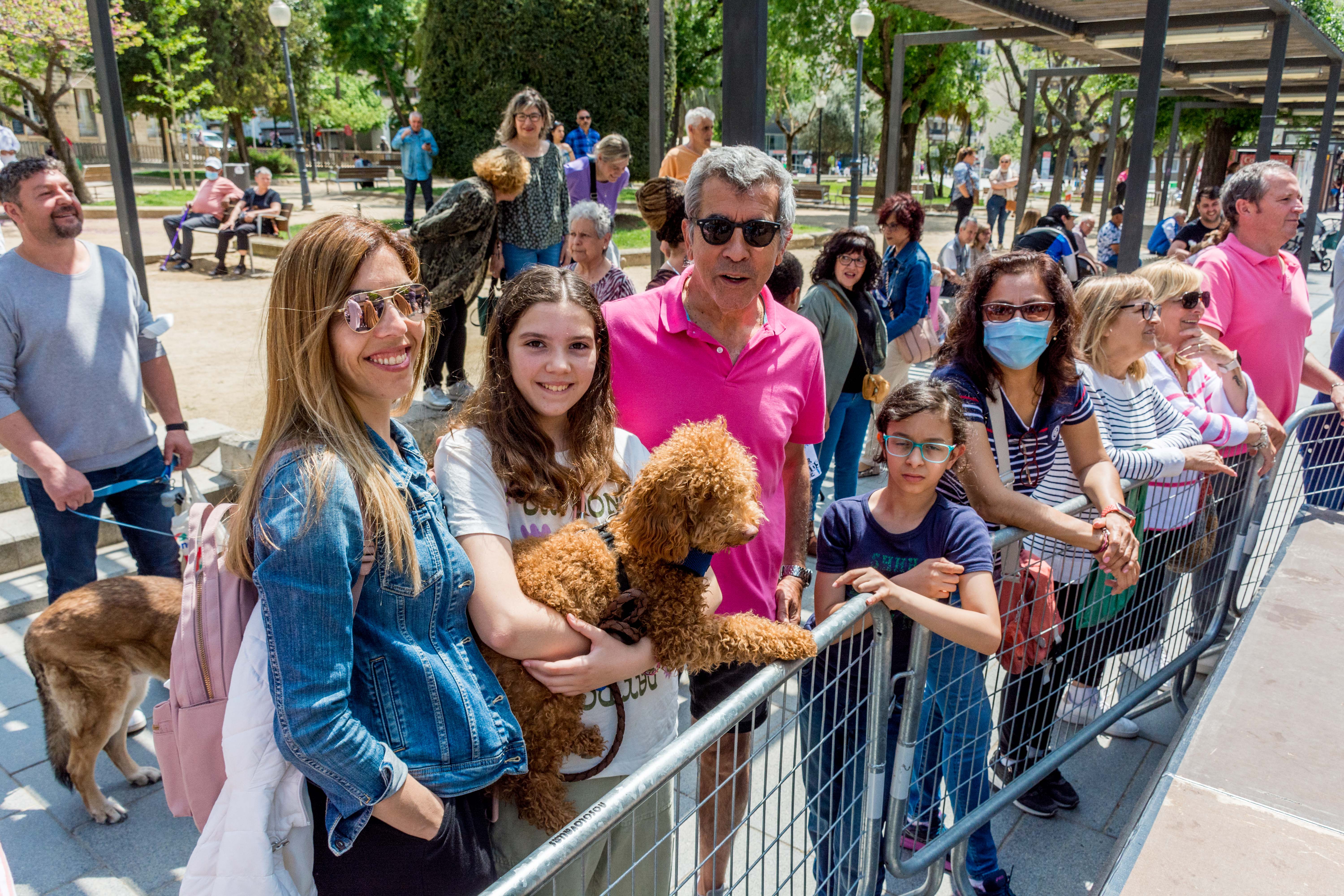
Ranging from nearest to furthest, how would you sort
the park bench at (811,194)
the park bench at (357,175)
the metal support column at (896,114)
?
the metal support column at (896,114) < the park bench at (357,175) < the park bench at (811,194)

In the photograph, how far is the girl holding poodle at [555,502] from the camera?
67.9 inches

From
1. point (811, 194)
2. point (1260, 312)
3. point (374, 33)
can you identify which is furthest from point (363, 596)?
point (374, 33)

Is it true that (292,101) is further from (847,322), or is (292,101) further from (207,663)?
(207,663)

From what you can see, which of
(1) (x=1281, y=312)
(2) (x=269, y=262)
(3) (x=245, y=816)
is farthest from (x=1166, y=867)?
(2) (x=269, y=262)

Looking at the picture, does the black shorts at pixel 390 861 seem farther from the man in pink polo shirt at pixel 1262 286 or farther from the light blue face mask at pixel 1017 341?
the man in pink polo shirt at pixel 1262 286

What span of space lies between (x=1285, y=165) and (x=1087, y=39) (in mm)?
5499

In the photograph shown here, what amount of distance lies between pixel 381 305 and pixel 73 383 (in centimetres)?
256

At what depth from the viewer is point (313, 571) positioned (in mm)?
1410

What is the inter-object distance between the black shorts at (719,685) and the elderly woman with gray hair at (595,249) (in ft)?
8.22

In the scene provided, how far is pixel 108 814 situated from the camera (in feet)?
10.5

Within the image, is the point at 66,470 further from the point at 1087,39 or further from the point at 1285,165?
the point at 1087,39

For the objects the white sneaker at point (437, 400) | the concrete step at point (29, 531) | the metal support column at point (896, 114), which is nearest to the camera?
the concrete step at point (29, 531)

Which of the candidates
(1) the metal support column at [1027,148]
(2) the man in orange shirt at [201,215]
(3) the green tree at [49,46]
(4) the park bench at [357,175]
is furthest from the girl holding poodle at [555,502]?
(4) the park bench at [357,175]

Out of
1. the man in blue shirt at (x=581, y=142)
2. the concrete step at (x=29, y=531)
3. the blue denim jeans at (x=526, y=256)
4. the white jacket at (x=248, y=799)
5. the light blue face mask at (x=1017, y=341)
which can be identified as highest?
the man in blue shirt at (x=581, y=142)
